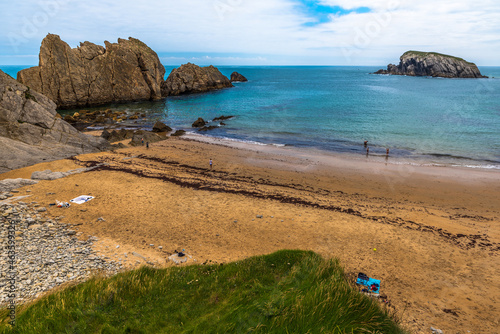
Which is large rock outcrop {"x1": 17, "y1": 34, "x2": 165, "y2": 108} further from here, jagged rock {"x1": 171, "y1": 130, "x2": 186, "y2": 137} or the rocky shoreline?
the rocky shoreline

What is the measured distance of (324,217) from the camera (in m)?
18.5

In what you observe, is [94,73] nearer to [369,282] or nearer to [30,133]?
[30,133]

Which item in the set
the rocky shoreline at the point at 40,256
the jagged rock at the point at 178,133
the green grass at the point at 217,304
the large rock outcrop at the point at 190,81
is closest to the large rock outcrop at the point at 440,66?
the large rock outcrop at the point at 190,81

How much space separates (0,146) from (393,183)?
37315 millimetres

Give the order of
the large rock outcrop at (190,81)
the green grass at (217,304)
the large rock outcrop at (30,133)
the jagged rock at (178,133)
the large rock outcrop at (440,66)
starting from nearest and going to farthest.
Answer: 1. the green grass at (217,304)
2. the large rock outcrop at (30,133)
3. the jagged rock at (178,133)
4. the large rock outcrop at (190,81)
5. the large rock outcrop at (440,66)

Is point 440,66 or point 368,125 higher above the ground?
point 440,66

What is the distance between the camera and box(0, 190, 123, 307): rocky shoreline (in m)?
10.5

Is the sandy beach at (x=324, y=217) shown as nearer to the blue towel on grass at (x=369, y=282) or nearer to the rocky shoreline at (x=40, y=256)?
the blue towel on grass at (x=369, y=282)

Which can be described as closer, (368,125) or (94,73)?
(368,125)

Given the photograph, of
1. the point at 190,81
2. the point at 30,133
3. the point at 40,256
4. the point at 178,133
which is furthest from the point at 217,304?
the point at 190,81

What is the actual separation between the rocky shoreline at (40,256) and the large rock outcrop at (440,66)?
217887mm

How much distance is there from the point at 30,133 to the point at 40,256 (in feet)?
73.9

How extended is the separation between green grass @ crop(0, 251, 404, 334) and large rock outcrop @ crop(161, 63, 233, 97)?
95.1 m

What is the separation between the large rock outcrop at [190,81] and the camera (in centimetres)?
10094
